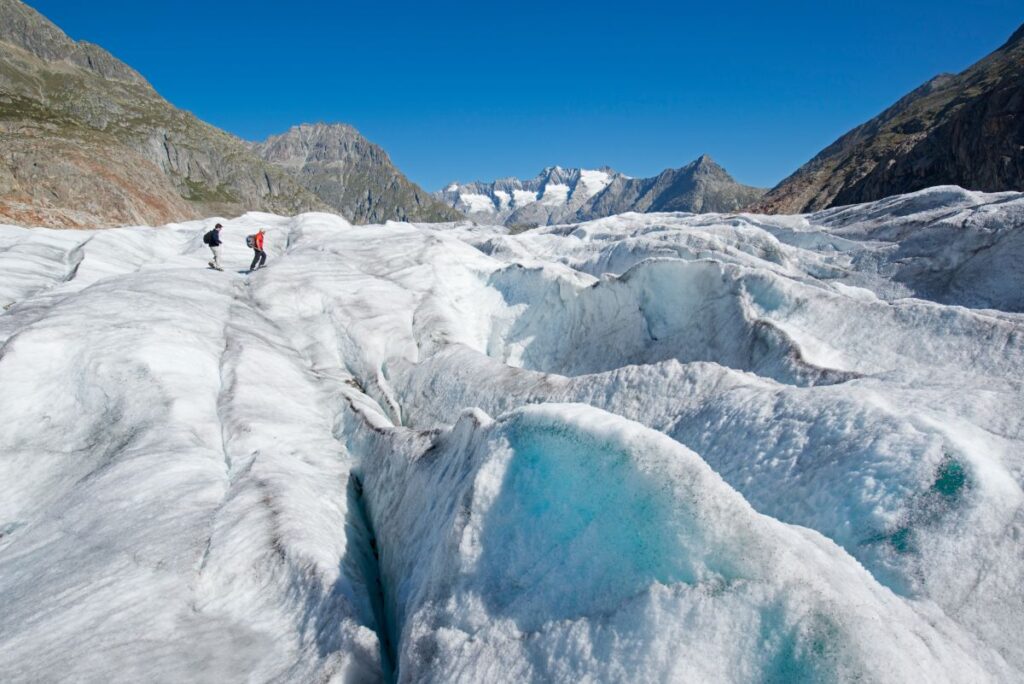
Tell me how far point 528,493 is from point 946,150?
104 metres

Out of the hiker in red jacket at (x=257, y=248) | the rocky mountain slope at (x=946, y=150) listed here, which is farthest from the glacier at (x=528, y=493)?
the rocky mountain slope at (x=946, y=150)

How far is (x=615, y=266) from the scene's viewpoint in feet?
97.1

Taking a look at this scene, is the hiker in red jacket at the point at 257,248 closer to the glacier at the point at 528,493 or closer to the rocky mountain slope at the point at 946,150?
the glacier at the point at 528,493

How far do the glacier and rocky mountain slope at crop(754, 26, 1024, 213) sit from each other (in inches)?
2996

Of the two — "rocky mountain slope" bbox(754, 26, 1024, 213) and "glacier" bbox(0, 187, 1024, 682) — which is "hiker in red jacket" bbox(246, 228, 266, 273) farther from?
"rocky mountain slope" bbox(754, 26, 1024, 213)

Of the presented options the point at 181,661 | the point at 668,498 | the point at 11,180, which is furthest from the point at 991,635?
the point at 11,180

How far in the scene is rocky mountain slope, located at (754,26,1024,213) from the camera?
7100 cm

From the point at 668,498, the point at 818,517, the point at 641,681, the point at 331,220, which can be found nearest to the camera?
the point at 641,681

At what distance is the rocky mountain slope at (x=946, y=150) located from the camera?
2795 inches

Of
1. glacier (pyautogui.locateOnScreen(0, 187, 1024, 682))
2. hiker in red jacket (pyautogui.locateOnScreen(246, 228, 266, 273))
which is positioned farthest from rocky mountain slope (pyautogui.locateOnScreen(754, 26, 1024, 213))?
hiker in red jacket (pyautogui.locateOnScreen(246, 228, 266, 273))

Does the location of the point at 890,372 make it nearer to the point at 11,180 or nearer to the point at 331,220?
the point at 331,220

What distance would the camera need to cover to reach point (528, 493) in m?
5.16

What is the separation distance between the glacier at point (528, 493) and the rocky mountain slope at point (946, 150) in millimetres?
76100

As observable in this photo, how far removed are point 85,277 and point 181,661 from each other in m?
19.1
